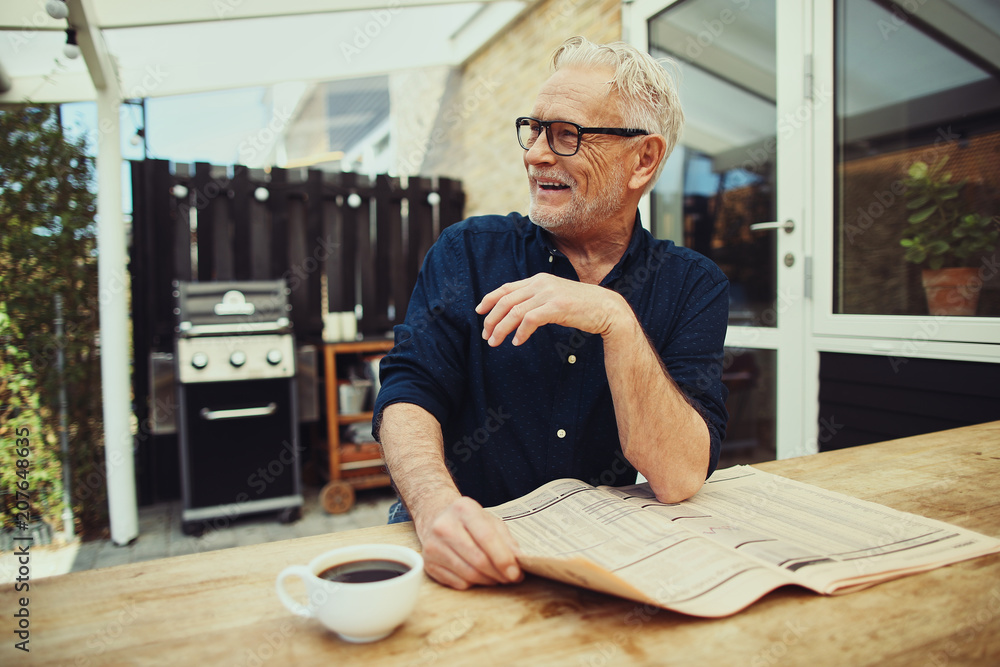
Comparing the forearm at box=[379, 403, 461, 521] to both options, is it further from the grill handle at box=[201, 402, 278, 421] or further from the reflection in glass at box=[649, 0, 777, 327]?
the grill handle at box=[201, 402, 278, 421]

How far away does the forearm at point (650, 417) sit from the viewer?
39.3 inches

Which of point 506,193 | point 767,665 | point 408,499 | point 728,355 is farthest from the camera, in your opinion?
point 506,193

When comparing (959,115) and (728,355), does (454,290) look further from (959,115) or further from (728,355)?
(728,355)

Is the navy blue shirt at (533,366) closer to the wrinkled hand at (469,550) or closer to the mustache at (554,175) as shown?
the mustache at (554,175)

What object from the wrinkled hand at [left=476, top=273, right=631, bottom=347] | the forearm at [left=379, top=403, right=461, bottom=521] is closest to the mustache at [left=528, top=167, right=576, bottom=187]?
the wrinkled hand at [left=476, top=273, right=631, bottom=347]

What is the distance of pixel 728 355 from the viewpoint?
10.1 feet

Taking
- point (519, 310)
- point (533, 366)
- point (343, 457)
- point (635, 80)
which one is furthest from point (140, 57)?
point (519, 310)

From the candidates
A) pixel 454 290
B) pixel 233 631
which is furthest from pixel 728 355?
pixel 233 631

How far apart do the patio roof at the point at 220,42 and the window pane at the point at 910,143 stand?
8.17ft

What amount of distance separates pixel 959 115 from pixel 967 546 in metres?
1.91

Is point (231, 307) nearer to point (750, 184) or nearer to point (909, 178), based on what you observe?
point (750, 184)

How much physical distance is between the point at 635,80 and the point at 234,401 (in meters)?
2.84

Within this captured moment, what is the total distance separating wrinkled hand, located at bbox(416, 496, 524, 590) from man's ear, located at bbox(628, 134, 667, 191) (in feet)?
3.28

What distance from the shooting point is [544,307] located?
92 cm
